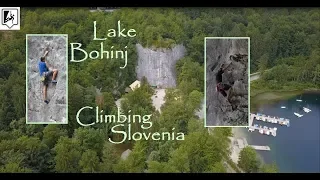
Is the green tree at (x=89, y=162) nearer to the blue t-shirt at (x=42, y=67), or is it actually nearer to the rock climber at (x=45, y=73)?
the rock climber at (x=45, y=73)

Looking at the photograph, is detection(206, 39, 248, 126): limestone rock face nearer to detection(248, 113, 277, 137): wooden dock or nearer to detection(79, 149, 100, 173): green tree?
detection(248, 113, 277, 137): wooden dock

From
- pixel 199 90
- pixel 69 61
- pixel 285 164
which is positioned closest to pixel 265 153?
pixel 285 164

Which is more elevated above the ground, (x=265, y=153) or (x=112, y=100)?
(x=112, y=100)

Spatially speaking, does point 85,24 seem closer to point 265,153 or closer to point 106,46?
point 106,46

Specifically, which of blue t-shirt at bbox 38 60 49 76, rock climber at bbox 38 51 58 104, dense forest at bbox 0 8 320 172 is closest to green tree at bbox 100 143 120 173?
dense forest at bbox 0 8 320 172

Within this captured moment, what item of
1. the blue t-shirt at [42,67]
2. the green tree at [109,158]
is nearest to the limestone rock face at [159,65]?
the green tree at [109,158]

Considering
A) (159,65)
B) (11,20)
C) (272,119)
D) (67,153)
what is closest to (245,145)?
(272,119)
